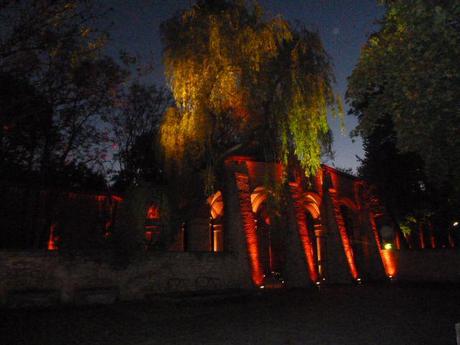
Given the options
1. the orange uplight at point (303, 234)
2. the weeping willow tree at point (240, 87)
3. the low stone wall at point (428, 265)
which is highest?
the weeping willow tree at point (240, 87)

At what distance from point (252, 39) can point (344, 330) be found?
9.94m

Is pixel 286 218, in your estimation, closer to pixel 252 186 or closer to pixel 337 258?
pixel 252 186

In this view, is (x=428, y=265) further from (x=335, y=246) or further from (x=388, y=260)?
(x=335, y=246)

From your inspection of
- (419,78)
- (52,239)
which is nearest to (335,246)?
(419,78)

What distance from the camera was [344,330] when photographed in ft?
26.1

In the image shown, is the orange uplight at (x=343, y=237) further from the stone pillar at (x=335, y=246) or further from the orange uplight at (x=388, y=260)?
the orange uplight at (x=388, y=260)

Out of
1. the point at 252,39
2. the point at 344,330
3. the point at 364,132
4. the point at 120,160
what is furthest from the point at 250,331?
the point at 120,160

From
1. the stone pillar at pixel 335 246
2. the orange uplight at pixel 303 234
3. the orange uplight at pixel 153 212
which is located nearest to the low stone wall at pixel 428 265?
the stone pillar at pixel 335 246

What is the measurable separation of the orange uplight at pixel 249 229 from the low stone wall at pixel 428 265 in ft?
32.3

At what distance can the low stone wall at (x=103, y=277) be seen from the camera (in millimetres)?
11367

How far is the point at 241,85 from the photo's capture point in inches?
528

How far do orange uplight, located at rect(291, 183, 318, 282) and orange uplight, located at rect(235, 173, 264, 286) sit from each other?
2.48 meters

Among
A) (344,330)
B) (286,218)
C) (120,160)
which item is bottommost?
(344,330)

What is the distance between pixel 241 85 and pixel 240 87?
0.08 m
